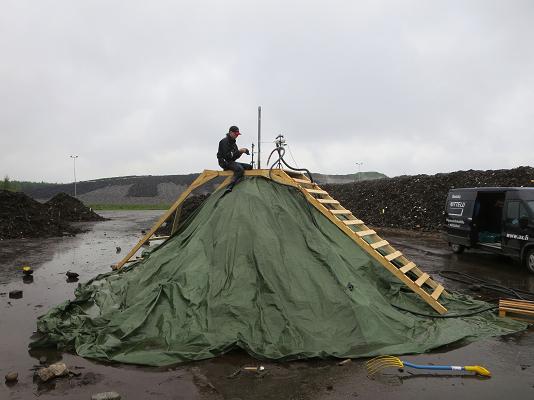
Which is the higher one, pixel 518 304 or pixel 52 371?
pixel 518 304

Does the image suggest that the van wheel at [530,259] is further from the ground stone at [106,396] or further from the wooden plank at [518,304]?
the ground stone at [106,396]

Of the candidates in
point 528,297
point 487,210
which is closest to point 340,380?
point 528,297

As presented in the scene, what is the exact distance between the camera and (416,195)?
20547mm

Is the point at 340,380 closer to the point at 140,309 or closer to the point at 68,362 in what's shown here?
the point at 140,309

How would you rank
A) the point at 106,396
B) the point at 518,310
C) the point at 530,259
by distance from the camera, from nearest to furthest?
the point at 106,396 < the point at 518,310 < the point at 530,259

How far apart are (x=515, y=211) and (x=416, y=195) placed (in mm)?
A: 10220

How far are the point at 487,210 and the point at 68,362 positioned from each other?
12.1 meters

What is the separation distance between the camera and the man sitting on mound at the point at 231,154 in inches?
291

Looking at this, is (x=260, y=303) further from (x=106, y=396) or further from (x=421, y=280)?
(x=421, y=280)

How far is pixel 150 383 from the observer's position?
431 cm

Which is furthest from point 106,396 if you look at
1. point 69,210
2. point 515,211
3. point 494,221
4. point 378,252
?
point 69,210

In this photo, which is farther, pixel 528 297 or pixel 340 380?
pixel 528 297

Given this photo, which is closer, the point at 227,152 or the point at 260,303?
the point at 260,303

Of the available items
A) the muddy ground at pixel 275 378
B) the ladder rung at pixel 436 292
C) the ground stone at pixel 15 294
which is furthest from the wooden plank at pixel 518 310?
the ground stone at pixel 15 294
